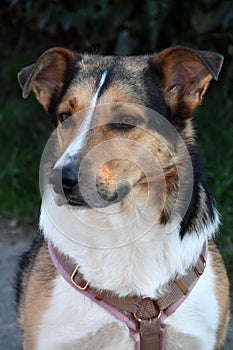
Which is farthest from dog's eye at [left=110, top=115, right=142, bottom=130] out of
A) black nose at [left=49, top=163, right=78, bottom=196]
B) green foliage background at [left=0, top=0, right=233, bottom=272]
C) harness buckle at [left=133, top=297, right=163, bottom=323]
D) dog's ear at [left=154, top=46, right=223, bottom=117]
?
green foliage background at [left=0, top=0, right=233, bottom=272]

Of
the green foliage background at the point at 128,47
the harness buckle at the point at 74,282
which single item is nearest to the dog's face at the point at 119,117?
the harness buckle at the point at 74,282

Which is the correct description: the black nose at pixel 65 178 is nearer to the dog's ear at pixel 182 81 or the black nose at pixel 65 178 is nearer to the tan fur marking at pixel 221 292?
the dog's ear at pixel 182 81

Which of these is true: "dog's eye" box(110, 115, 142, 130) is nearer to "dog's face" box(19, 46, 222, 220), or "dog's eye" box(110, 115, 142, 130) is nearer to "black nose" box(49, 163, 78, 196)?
"dog's face" box(19, 46, 222, 220)

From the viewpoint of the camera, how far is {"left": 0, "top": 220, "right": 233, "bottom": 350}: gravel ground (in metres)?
4.65

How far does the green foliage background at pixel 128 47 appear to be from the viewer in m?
6.06

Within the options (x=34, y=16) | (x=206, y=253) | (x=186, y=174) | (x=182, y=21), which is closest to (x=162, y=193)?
(x=186, y=174)

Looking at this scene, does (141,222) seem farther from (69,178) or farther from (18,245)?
(18,245)

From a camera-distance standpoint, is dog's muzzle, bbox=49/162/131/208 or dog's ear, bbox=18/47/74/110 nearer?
dog's muzzle, bbox=49/162/131/208

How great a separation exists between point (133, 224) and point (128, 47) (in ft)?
10.2

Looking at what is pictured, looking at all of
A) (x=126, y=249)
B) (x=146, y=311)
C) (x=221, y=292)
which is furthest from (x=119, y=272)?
(x=221, y=292)

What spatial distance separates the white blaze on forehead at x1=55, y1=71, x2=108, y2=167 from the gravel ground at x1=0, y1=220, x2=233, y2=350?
5.76 ft

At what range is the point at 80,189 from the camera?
3.20 m

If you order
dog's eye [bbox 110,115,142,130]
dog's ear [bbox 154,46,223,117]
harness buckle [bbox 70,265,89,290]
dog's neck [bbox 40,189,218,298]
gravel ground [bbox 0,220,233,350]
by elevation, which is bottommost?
gravel ground [bbox 0,220,233,350]

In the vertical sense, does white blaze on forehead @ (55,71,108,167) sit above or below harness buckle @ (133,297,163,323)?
above
